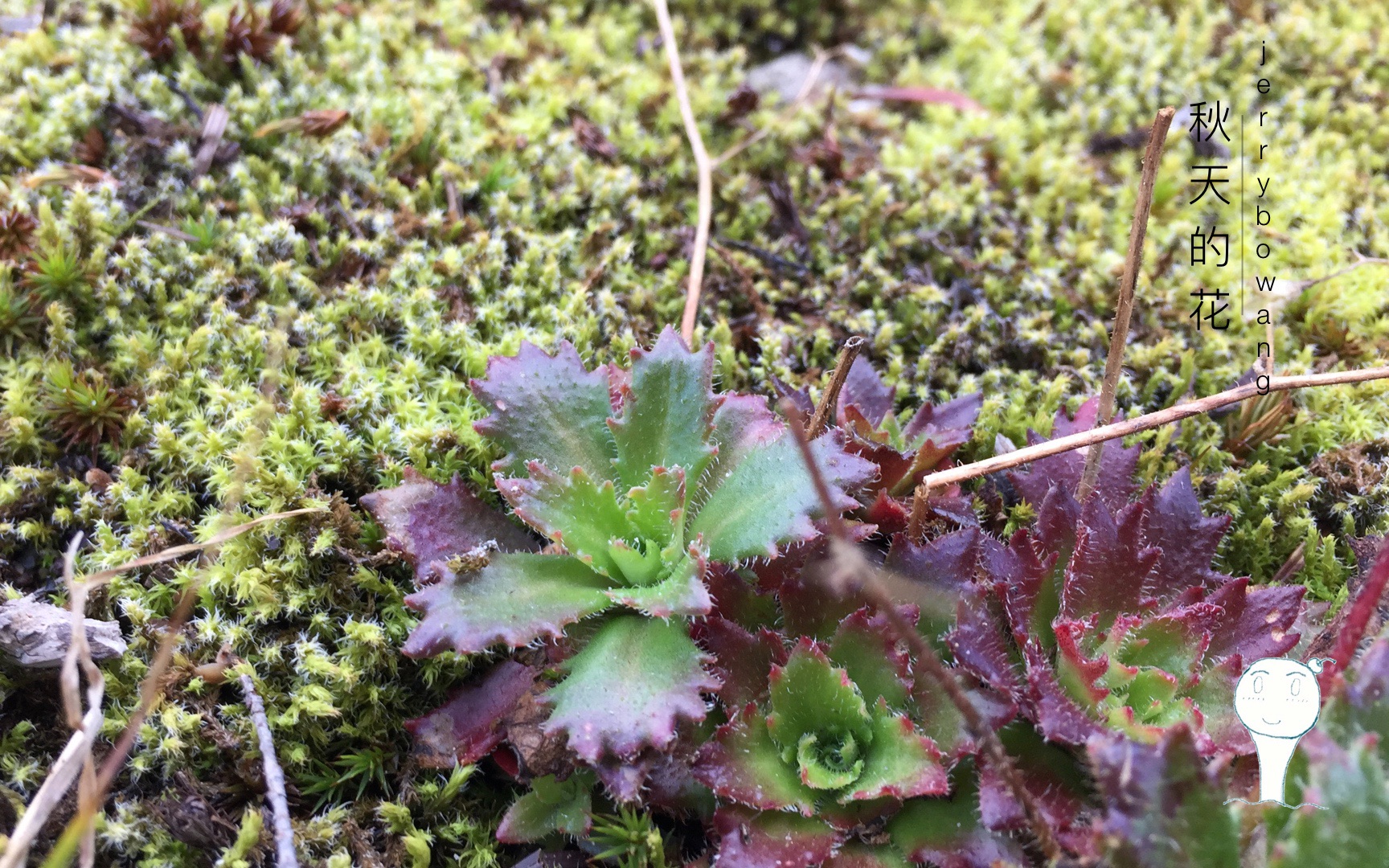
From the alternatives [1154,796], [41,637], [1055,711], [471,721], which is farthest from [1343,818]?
[41,637]

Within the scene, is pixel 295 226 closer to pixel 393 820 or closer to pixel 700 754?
pixel 393 820

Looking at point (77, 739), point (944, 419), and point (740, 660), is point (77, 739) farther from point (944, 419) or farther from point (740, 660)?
point (944, 419)

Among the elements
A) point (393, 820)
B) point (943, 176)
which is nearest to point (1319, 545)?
point (943, 176)

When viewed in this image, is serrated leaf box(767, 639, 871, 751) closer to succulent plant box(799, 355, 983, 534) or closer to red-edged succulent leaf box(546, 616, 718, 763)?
red-edged succulent leaf box(546, 616, 718, 763)

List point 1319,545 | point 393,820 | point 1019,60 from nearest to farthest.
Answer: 1. point 393,820
2. point 1319,545
3. point 1019,60

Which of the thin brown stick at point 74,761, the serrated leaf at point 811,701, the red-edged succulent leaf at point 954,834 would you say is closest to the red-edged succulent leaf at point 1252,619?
the red-edged succulent leaf at point 954,834

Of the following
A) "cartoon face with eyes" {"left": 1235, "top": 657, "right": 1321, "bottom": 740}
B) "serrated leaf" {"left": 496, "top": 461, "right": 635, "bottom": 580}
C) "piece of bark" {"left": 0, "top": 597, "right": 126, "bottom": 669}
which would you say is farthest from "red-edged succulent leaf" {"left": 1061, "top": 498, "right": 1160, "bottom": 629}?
"piece of bark" {"left": 0, "top": 597, "right": 126, "bottom": 669}
